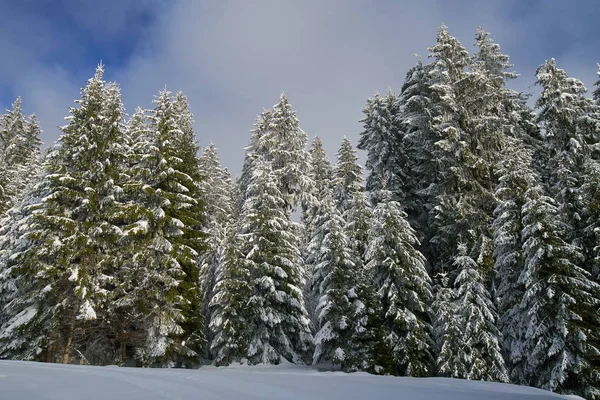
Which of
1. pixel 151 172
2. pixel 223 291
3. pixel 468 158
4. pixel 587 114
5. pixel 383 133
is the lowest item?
pixel 223 291

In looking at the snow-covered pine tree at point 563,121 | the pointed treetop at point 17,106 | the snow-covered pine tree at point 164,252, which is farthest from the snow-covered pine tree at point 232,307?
the pointed treetop at point 17,106

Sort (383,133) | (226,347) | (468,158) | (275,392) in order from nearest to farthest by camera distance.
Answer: (275,392), (226,347), (468,158), (383,133)

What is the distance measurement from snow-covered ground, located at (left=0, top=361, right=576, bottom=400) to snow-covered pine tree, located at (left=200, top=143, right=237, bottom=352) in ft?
47.3

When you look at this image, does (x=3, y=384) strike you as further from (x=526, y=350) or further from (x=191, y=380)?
(x=526, y=350)

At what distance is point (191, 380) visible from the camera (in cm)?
581

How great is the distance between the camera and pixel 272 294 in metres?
20.2

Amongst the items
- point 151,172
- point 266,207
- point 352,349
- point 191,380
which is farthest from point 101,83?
point 191,380

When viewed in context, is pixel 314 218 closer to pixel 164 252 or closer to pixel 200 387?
pixel 164 252

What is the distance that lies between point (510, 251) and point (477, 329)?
4.00 m

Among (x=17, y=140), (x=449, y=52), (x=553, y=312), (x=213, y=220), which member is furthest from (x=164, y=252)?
(x=17, y=140)

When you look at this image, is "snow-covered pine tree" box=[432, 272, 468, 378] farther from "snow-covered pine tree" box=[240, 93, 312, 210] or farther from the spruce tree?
"snow-covered pine tree" box=[240, 93, 312, 210]

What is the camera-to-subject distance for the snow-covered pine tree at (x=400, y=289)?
17344 millimetres

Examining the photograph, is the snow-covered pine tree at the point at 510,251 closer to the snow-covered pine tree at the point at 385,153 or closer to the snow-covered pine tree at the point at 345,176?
the snow-covered pine tree at the point at 385,153

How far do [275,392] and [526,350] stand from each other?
15.3 meters
